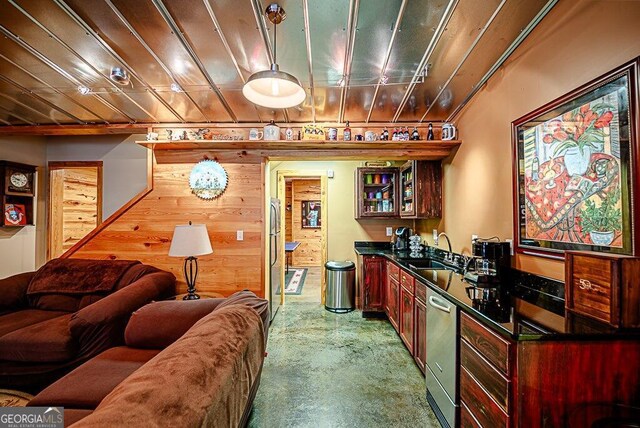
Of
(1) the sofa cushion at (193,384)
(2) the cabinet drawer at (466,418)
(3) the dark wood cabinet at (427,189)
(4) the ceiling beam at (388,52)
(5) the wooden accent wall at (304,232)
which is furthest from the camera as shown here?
(5) the wooden accent wall at (304,232)

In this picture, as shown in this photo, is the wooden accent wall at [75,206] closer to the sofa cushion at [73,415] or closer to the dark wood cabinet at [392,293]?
the sofa cushion at [73,415]

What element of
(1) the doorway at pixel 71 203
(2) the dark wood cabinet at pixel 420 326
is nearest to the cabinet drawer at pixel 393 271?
(2) the dark wood cabinet at pixel 420 326

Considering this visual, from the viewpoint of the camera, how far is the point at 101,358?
178 centimetres

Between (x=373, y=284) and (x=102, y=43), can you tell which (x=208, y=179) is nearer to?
(x=102, y=43)

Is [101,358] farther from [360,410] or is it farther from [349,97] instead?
[349,97]

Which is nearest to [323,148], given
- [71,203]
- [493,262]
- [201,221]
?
[201,221]

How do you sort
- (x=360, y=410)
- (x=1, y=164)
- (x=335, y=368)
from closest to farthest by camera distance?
1. (x=360, y=410)
2. (x=335, y=368)
3. (x=1, y=164)

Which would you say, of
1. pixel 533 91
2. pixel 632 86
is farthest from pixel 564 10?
pixel 632 86

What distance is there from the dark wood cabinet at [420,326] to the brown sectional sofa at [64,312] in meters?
2.43

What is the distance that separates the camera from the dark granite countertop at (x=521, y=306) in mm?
1207

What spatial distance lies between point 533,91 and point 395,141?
138 cm

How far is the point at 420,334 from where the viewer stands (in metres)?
2.47

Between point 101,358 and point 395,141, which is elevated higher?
point 395,141

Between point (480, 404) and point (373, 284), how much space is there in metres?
2.50
